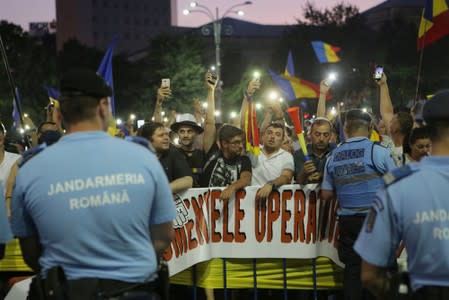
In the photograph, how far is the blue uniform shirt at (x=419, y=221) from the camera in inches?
140

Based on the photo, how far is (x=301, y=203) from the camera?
24.4 ft

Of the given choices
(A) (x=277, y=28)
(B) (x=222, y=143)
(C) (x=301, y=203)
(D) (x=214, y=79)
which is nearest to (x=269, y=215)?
(C) (x=301, y=203)

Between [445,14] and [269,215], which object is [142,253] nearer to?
[269,215]

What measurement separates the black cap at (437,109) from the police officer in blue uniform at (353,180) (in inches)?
116

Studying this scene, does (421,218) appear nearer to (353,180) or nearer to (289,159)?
(353,180)

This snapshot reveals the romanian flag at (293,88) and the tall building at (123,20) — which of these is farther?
the tall building at (123,20)

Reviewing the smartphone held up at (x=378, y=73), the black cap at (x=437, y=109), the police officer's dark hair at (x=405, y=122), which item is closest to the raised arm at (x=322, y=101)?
the smartphone held up at (x=378, y=73)

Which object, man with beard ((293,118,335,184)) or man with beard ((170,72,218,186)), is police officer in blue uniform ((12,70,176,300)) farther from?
man with beard ((170,72,218,186))

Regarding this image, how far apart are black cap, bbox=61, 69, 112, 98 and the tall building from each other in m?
164

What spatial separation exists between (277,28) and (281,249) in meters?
159

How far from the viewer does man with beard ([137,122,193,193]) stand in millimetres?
7289

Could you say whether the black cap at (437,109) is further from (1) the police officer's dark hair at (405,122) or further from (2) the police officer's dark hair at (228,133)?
(2) the police officer's dark hair at (228,133)

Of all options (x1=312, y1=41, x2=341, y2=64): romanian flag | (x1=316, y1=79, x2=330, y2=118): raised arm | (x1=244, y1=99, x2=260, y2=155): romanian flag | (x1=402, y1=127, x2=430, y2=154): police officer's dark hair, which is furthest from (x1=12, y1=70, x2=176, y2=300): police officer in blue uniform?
(x1=312, y1=41, x2=341, y2=64): romanian flag

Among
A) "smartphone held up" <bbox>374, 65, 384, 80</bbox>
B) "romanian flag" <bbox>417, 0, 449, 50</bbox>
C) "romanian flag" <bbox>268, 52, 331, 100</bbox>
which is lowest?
"romanian flag" <bbox>268, 52, 331, 100</bbox>
